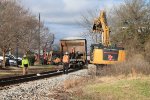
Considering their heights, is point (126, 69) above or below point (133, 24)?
below

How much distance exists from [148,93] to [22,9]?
53.0m

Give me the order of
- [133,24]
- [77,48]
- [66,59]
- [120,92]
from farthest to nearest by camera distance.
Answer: [133,24]
[77,48]
[66,59]
[120,92]

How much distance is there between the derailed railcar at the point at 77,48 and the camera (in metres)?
53.2

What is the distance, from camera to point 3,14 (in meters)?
52.1

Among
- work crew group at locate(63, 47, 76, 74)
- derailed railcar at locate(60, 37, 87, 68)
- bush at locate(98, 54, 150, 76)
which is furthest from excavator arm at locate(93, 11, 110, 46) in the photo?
derailed railcar at locate(60, 37, 87, 68)

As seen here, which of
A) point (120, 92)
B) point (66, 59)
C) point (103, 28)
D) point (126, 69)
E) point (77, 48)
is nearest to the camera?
point (120, 92)

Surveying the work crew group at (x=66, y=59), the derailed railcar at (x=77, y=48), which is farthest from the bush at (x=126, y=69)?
the derailed railcar at (x=77, y=48)

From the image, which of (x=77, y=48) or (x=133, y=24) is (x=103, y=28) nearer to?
(x=77, y=48)

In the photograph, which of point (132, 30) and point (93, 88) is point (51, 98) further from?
point (132, 30)

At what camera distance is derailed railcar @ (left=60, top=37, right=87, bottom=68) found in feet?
174

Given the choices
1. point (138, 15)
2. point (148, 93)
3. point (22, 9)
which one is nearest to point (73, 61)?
point (138, 15)

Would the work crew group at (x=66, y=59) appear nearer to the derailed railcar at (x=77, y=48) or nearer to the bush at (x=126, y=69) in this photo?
the derailed railcar at (x=77, y=48)

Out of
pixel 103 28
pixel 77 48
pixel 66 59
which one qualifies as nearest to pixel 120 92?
pixel 66 59

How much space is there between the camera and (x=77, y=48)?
2194 inches
